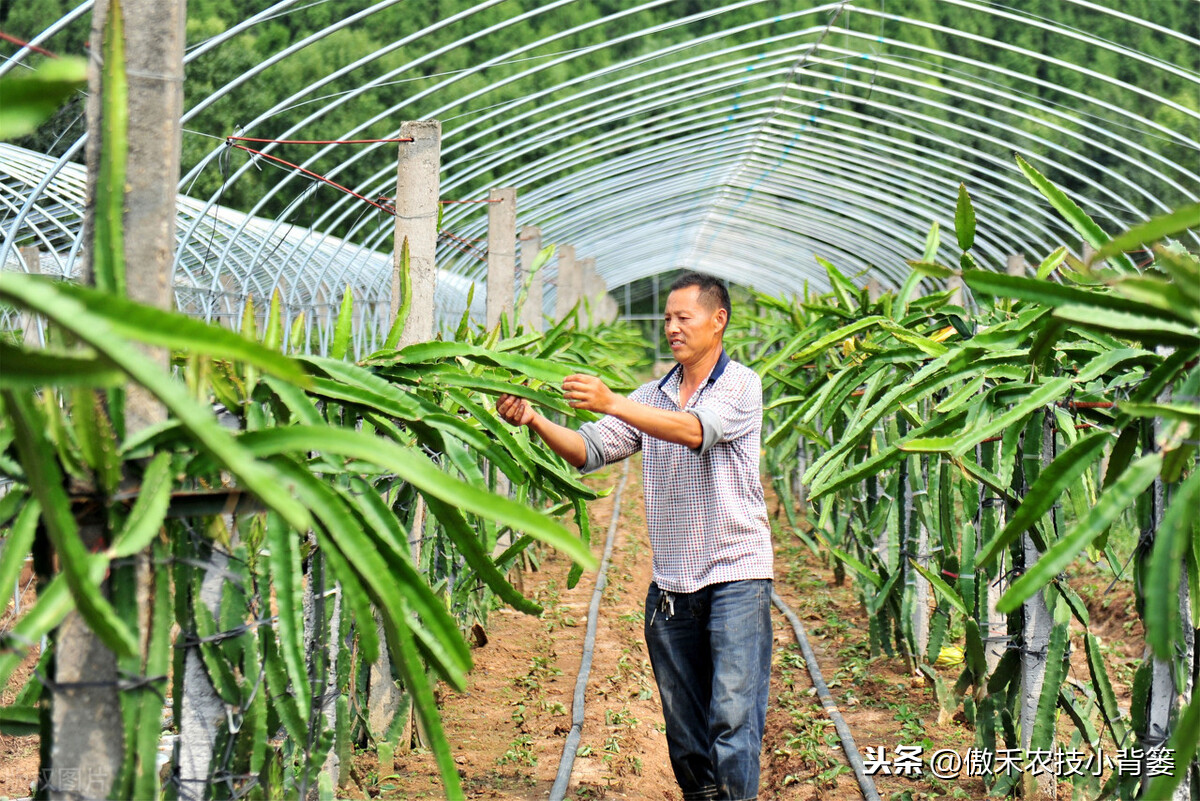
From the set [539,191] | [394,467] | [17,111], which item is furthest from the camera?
[539,191]

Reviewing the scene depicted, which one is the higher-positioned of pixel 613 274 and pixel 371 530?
pixel 613 274

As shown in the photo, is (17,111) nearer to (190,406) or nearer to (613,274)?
(190,406)

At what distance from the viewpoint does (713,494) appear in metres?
2.81

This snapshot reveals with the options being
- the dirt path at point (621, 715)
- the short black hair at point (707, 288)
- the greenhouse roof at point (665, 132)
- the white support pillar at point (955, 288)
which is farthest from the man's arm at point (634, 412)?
the greenhouse roof at point (665, 132)

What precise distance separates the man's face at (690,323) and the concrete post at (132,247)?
145 cm

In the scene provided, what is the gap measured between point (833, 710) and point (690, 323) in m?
2.15

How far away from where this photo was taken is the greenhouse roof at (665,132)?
7.43 metres

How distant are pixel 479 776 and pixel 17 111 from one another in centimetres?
314

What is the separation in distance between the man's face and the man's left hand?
0.38 meters

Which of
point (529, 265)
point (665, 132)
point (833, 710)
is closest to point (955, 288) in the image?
point (833, 710)

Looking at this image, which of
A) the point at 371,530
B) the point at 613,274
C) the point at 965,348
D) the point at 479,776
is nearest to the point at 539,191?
the point at 479,776

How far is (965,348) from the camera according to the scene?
2.49 m

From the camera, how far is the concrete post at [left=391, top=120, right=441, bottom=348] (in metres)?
4.18

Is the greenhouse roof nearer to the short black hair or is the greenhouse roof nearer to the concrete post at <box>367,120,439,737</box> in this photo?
the concrete post at <box>367,120,439,737</box>
